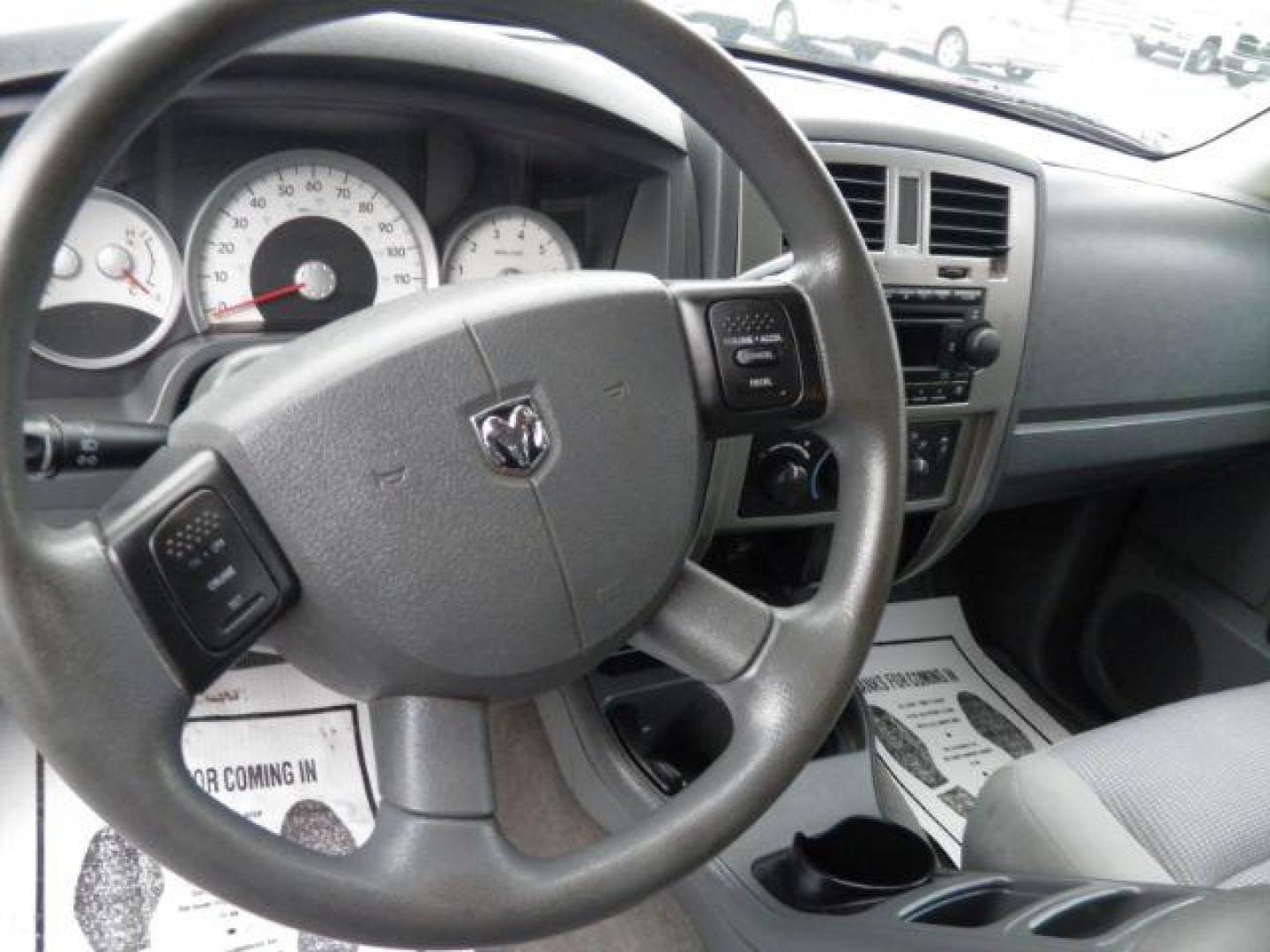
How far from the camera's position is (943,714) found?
5.33 feet

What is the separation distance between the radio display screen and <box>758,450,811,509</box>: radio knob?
0.18 meters

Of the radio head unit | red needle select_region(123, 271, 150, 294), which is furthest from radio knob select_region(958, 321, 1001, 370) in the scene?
red needle select_region(123, 271, 150, 294)

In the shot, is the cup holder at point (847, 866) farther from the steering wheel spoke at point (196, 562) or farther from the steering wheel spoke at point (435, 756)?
the steering wheel spoke at point (196, 562)

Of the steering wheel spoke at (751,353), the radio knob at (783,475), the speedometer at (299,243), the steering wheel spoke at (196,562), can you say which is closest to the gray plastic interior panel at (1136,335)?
the radio knob at (783,475)

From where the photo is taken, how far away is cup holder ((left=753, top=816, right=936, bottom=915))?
99 centimetres

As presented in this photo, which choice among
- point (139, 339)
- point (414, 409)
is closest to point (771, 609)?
point (414, 409)

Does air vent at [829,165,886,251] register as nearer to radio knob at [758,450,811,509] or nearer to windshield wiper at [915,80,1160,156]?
radio knob at [758,450,811,509]

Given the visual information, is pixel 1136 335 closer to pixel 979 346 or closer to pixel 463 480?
pixel 979 346

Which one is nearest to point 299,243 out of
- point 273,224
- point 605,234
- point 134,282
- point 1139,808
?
point 273,224

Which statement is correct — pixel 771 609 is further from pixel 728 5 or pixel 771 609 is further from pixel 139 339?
pixel 728 5

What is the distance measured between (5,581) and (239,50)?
0.88 ft

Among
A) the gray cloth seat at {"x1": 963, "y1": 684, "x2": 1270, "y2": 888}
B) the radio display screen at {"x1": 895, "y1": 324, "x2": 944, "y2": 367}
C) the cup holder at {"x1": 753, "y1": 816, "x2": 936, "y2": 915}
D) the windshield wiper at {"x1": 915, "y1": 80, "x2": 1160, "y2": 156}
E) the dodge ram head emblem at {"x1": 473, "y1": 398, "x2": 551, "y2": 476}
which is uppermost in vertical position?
the windshield wiper at {"x1": 915, "y1": 80, "x2": 1160, "y2": 156}

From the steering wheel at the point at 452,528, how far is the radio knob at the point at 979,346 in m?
0.49

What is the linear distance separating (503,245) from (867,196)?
1.24 feet
